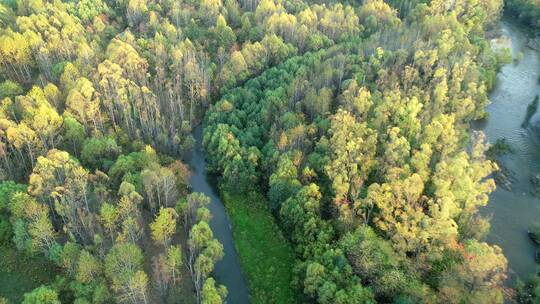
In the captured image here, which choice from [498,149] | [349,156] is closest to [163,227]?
[349,156]

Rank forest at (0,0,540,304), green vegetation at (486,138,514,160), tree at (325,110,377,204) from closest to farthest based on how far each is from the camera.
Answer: forest at (0,0,540,304) < tree at (325,110,377,204) < green vegetation at (486,138,514,160)

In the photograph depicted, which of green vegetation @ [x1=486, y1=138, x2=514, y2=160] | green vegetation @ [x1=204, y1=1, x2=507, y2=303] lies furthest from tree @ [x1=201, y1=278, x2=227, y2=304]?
green vegetation @ [x1=486, y1=138, x2=514, y2=160]

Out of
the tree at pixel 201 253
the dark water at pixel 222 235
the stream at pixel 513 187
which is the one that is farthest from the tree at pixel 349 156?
the stream at pixel 513 187

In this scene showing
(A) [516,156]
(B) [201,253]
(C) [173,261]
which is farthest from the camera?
(A) [516,156]

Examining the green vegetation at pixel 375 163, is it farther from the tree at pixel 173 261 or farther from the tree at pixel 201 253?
the tree at pixel 173 261

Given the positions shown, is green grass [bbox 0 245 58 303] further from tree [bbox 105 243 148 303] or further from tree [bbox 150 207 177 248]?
tree [bbox 150 207 177 248]

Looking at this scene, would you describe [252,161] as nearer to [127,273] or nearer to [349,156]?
[349,156]
